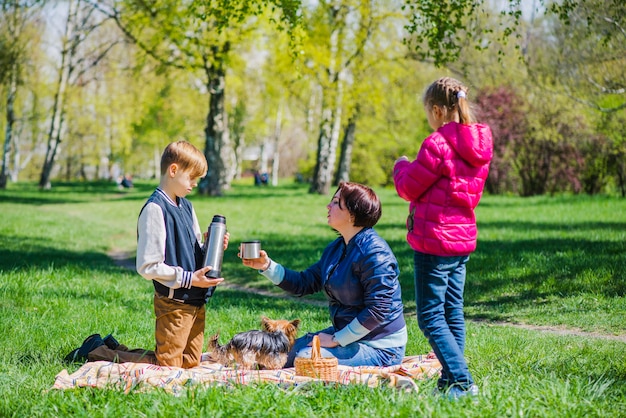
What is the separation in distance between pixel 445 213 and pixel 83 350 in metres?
3.01

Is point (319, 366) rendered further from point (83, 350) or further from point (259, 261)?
point (83, 350)

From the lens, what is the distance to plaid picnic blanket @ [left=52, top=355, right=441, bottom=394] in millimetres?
4344

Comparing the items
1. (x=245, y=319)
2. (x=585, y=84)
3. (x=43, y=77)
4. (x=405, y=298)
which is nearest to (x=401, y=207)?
(x=585, y=84)

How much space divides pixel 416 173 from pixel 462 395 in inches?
53.8

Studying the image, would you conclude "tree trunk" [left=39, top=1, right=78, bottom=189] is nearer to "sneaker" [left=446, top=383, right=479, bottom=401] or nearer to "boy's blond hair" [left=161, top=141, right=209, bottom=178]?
"boy's blond hair" [left=161, top=141, right=209, bottom=178]

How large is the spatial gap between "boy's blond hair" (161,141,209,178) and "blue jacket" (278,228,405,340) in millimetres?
1169

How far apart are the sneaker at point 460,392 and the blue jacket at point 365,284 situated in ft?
2.34

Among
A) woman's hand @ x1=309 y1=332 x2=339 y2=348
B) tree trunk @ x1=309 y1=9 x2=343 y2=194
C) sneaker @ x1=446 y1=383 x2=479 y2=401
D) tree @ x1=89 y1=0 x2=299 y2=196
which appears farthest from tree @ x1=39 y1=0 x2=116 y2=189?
sneaker @ x1=446 y1=383 x2=479 y2=401

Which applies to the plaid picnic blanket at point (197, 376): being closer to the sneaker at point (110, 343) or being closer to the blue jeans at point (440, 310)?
the blue jeans at point (440, 310)

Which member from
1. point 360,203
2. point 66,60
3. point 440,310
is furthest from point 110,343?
point 66,60

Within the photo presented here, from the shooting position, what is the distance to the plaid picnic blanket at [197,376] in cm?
434

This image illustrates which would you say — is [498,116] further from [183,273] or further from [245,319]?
[183,273]

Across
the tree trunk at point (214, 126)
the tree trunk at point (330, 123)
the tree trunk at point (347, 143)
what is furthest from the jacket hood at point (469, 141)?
the tree trunk at point (347, 143)

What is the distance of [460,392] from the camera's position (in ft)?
13.5
